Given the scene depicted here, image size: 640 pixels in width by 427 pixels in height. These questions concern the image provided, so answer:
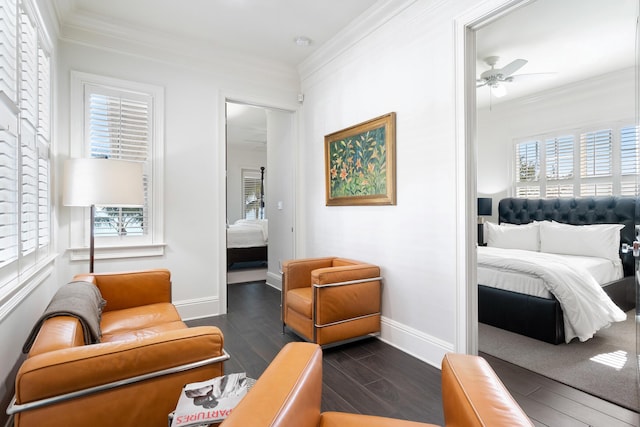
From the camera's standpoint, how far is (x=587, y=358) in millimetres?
2500

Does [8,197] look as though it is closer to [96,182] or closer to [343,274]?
[96,182]

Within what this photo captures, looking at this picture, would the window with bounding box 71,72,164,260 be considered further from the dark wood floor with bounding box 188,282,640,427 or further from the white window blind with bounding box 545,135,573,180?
the white window blind with bounding box 545,135,573,180

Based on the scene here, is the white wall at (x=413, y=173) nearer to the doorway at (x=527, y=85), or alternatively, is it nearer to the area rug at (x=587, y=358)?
the doorway at (x=527, y=85)

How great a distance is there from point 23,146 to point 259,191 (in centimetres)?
769

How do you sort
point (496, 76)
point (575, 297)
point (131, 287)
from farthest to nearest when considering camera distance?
point (496, 76) → point (575, 297) → point (131, 287)

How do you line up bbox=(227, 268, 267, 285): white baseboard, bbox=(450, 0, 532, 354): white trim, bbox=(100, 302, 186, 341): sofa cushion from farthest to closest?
1. bbox=(227, 268, 267, 285): white baseboard
2. bbox=(450, 0, 532, 354): white trim
3. bbox=(100, 302, 186, 341): sofa cushion

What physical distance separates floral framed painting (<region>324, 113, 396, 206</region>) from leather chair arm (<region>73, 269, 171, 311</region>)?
1.86 meters

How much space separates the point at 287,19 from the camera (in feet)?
10.0

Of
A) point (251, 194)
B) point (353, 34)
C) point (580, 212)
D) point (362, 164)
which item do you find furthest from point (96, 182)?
point (251, 194)

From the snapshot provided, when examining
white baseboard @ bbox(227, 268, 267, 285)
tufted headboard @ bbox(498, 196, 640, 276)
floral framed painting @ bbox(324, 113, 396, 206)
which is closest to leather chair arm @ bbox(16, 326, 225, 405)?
floral framed painting @ bbox(324, 113, 396, 206)

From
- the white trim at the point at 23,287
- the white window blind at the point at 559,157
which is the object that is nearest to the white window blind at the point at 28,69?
the white trim at the point at 23,287

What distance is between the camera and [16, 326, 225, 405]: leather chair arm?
991mm

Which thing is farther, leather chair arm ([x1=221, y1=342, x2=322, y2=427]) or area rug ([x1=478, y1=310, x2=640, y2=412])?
area rug ([x1=478, y1=310, x2=640, y2=412])

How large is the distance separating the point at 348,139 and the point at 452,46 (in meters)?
1.30
